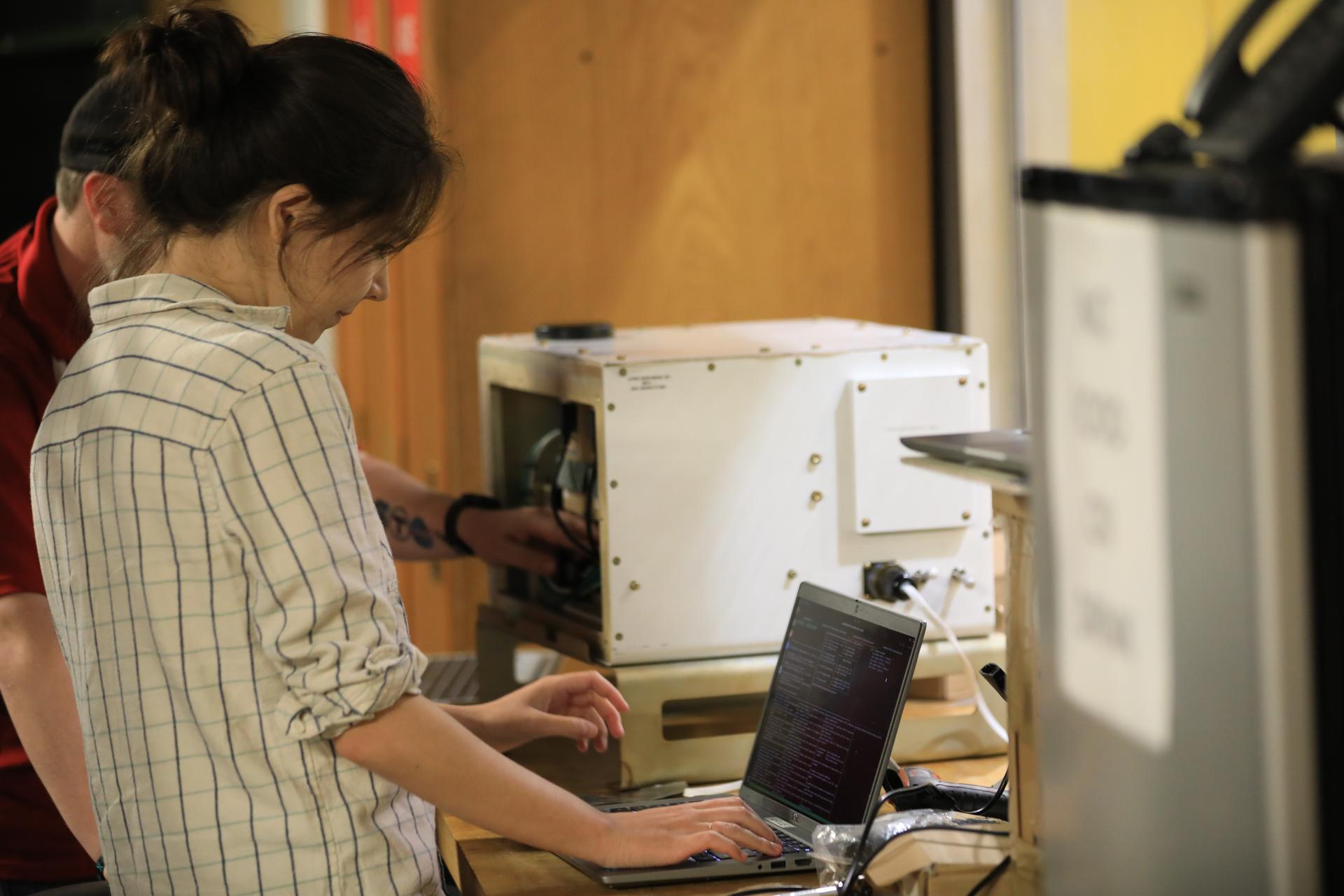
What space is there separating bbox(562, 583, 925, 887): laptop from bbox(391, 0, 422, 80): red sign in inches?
66.9

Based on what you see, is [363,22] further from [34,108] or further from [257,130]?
[257,130]

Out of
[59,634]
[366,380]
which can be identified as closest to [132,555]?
[59,634]

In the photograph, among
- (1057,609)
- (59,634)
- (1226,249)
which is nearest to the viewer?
(1226,249)

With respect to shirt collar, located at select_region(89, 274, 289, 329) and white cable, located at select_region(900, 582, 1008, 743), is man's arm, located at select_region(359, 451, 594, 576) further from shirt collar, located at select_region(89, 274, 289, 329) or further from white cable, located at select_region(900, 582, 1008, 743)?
shirt collar, located at select_region(89, 274, 289, 329)

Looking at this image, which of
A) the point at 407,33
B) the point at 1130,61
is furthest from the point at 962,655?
the point at 407,33

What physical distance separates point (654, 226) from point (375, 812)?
189 cm

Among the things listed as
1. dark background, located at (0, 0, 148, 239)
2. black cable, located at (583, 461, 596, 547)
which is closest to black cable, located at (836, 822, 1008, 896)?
black cable, located at (583, 461, 596, 547)

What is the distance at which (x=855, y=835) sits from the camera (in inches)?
44.5

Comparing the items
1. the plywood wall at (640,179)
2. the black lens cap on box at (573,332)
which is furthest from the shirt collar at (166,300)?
the plywood wall at (640,179)

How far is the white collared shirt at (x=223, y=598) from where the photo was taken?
955mm

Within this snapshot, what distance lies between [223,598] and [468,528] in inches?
31.9

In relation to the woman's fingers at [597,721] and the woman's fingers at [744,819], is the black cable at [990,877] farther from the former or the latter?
the woman's fingers at [597,721]

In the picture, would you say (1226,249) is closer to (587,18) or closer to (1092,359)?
(1092,359)

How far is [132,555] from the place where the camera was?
99cm
